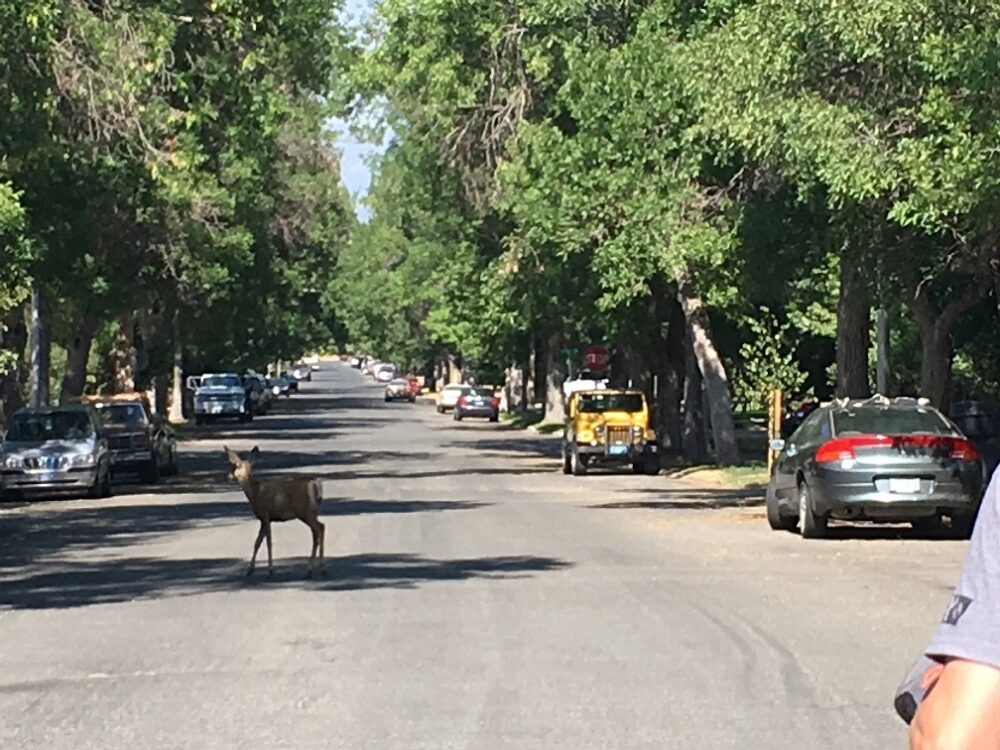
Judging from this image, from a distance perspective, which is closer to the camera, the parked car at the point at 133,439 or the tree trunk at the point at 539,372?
the parked car at the point at 133,439

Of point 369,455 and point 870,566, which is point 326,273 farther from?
point 870,566

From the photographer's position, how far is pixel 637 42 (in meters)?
28.8

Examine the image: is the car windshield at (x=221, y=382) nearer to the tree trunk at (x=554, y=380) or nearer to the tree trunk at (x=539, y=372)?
the tree trunk at (x=539, y=372)

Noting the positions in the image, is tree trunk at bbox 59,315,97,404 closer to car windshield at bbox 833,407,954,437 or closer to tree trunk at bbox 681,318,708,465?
tree trunk at bbox 681,318,708,465

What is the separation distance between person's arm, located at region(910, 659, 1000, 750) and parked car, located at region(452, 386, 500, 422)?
248ft

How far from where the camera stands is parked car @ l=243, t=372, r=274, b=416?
82.2 meters

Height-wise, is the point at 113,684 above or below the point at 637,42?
below

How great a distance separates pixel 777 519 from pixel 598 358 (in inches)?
1421

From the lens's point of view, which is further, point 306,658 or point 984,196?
point 984,196

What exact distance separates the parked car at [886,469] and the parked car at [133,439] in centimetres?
1712

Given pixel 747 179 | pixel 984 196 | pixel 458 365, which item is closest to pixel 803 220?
pixel 747 179

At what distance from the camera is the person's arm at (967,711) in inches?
111

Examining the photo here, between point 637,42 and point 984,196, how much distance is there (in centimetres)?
1061

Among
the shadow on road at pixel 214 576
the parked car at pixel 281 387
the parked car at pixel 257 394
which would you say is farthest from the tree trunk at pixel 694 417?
the parked car at pixel 281 387
